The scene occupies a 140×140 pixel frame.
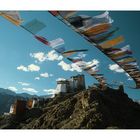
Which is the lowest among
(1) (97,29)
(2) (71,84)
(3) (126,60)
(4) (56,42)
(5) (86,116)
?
A: (5) (86,116)

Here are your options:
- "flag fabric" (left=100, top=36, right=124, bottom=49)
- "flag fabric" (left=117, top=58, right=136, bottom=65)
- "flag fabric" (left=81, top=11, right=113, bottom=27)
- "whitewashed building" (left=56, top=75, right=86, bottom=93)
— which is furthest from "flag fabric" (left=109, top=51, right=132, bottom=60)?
"whitewashed building" (left=56, top=75, right=86, bottom=93)

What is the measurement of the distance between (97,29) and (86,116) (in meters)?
3.98

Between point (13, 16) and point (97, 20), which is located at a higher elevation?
point (97, 20)

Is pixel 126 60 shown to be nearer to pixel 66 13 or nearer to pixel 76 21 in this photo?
pixel 76 21

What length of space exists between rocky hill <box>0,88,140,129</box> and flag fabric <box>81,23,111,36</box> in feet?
11.3

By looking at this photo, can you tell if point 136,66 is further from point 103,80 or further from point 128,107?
point 128,107

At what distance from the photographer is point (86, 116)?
1059cm

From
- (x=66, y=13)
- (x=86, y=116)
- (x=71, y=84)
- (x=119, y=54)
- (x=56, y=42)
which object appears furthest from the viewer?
(x=71, y=84)

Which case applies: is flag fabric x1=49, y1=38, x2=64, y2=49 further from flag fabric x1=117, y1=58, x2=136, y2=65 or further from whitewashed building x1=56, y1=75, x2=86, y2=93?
whitewashed building x1=56, y1=75, x2=86, y2=93

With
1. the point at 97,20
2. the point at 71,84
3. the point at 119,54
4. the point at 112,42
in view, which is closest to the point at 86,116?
the point at 119,54

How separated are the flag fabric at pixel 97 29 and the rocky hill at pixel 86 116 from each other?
136 inches
